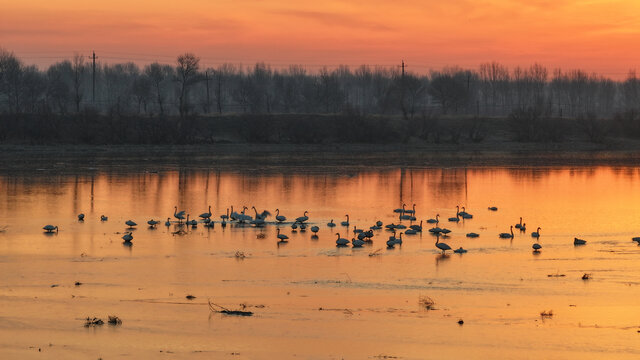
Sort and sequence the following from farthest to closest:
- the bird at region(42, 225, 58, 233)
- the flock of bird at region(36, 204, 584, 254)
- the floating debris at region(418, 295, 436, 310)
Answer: the bird at region(42, 225, 58, 233)
the flock of bird at region(36, 204, 584, 254)
the floating debris at region(418, 295, 436, 310)

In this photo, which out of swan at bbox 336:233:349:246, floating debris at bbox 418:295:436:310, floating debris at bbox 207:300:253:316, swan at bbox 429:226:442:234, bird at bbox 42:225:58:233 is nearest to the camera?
floating debris at bbox 207:300:253:316

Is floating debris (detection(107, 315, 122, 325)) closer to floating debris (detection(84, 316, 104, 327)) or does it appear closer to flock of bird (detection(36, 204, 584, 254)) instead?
floating debris (detection(84, 316, 104, 327))

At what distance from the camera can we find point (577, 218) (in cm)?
3697

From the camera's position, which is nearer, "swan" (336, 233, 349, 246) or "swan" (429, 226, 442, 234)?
"swan" (336, 233, 349, 246)

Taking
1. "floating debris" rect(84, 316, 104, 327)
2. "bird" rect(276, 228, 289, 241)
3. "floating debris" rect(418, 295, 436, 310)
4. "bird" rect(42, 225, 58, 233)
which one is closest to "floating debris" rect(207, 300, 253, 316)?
"floating debris" rect(84, 316, 104, 327)

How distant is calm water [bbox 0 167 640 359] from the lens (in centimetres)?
1817

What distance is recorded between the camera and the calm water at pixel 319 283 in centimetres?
1817

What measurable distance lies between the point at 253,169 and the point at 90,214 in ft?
82.4

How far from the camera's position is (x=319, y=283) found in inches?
932

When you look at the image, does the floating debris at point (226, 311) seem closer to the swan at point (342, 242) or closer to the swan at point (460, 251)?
the swan at point (342, 242)

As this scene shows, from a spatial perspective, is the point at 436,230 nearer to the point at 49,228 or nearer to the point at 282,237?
the point at 282,237

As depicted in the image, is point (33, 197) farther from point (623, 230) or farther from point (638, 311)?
point (638, 311)

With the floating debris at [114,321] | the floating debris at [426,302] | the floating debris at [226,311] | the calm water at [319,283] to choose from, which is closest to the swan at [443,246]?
the calm water at [319,283]

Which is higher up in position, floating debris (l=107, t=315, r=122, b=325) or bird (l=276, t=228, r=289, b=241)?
bird (l=276, t=228, r=289, b=241)
